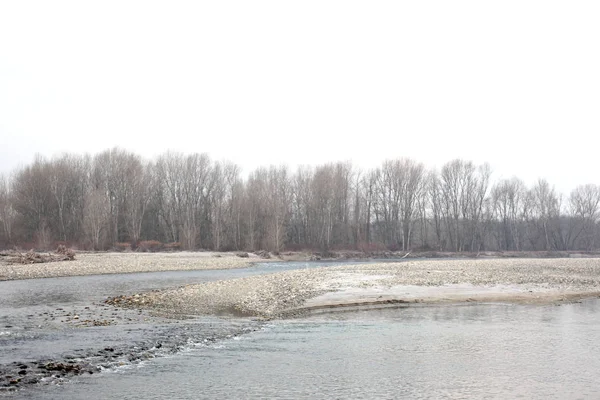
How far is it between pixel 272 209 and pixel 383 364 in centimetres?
7997

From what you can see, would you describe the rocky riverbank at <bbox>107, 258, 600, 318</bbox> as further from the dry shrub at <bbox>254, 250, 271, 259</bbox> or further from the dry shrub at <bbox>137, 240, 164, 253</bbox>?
the dry shrub at <bbox>137, 240, 164, 253</bbox>

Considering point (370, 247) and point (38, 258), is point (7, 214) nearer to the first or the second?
point (38, 258)

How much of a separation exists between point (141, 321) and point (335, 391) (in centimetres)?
1190

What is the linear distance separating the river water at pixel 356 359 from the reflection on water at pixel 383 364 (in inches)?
1.1

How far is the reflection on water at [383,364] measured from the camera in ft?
35.7

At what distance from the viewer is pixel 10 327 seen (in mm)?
18516

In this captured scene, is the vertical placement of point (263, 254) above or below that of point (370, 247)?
below

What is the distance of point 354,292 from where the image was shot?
27.9m

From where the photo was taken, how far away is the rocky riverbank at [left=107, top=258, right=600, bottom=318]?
2467cm

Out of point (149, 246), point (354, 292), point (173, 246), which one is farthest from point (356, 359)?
point (173, 246)

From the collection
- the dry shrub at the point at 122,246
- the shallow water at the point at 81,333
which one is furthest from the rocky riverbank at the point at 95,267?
the shallow water at the point at 81,333

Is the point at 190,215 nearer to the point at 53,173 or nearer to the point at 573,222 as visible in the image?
the point at 53,173

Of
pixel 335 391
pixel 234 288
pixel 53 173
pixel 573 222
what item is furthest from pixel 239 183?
pixel 335 391

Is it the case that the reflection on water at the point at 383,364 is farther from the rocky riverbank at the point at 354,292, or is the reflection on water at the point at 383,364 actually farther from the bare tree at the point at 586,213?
the bare tree at the point at 586,213
